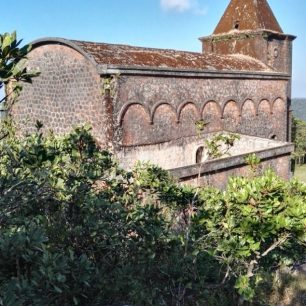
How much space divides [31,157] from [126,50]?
14010 millimetres

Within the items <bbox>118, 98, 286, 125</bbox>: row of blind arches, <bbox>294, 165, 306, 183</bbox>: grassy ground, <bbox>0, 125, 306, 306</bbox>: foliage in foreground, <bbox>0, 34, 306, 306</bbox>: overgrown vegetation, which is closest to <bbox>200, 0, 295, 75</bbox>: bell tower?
<bbox>118, 98, 286, 125</bbox>: row of blind arches

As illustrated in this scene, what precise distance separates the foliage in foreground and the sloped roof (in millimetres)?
10224

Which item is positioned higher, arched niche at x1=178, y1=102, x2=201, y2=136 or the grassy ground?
arched niche at x1=178, y1=102, x2=201, y2=136

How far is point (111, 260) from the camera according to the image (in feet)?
16.9

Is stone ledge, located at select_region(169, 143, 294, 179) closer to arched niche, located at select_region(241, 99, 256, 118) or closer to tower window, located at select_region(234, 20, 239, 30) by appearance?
arched niche, located at select_region(241, 99, 256, 118)

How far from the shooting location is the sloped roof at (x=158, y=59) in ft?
53.9

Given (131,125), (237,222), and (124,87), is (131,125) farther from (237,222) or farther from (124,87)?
(237,222)

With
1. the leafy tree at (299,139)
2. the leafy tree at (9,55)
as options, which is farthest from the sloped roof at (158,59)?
the leafy tree at (299,139)

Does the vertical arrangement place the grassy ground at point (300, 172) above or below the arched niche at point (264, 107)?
below

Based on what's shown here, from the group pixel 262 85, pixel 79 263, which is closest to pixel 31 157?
pixel 79 263

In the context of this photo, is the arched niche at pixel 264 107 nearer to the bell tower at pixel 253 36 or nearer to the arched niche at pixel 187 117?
the bell tower at pixel 253 36

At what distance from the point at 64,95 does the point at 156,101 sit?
12.7 ft

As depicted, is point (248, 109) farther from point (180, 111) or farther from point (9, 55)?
point (9, 55)

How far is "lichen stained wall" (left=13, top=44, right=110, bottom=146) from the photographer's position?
1612cm
